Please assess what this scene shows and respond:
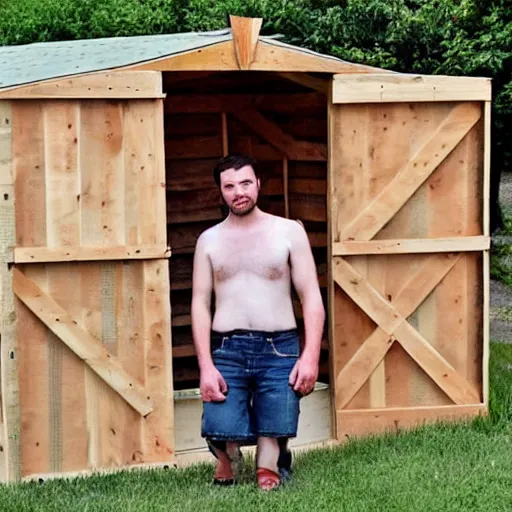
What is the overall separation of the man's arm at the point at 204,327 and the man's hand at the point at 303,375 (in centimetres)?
39

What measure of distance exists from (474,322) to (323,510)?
2.28 meters

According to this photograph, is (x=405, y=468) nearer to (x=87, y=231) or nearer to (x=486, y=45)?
(x=87, y=231)

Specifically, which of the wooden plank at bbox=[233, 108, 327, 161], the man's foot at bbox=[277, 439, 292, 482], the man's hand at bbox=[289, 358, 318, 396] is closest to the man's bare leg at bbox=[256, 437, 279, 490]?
the man's foot at bbox=[277, 439, 292, 482]

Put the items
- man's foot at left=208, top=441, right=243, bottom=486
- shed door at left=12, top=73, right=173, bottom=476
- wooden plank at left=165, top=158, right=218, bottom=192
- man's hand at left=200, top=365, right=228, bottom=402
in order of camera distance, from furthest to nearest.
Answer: wooden plank at left=165, top=158, right=218, bottom=192 → shed door at left=12, top=73, right=173, bottom=476 → man's foot at left=208, top=441, right=243, bottom=486 → man's hand at left=200, top=365, right=228, bottom=402

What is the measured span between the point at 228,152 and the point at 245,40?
2.83m

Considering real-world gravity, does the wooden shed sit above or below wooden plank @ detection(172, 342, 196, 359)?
above

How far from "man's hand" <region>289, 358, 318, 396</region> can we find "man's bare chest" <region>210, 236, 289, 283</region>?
1.64 ft

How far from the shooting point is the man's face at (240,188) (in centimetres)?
625

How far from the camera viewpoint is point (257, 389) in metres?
6.37

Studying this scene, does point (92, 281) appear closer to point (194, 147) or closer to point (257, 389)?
point (257, 389)

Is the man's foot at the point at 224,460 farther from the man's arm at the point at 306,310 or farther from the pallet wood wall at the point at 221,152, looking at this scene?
the pallet wood wall at the point at 221,152

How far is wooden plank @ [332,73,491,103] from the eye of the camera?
7.33m

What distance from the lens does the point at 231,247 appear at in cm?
633

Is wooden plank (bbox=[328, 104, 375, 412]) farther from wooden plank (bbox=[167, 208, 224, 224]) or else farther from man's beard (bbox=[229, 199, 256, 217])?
wooden plank (bbox=[167, 208, 224, 224])
